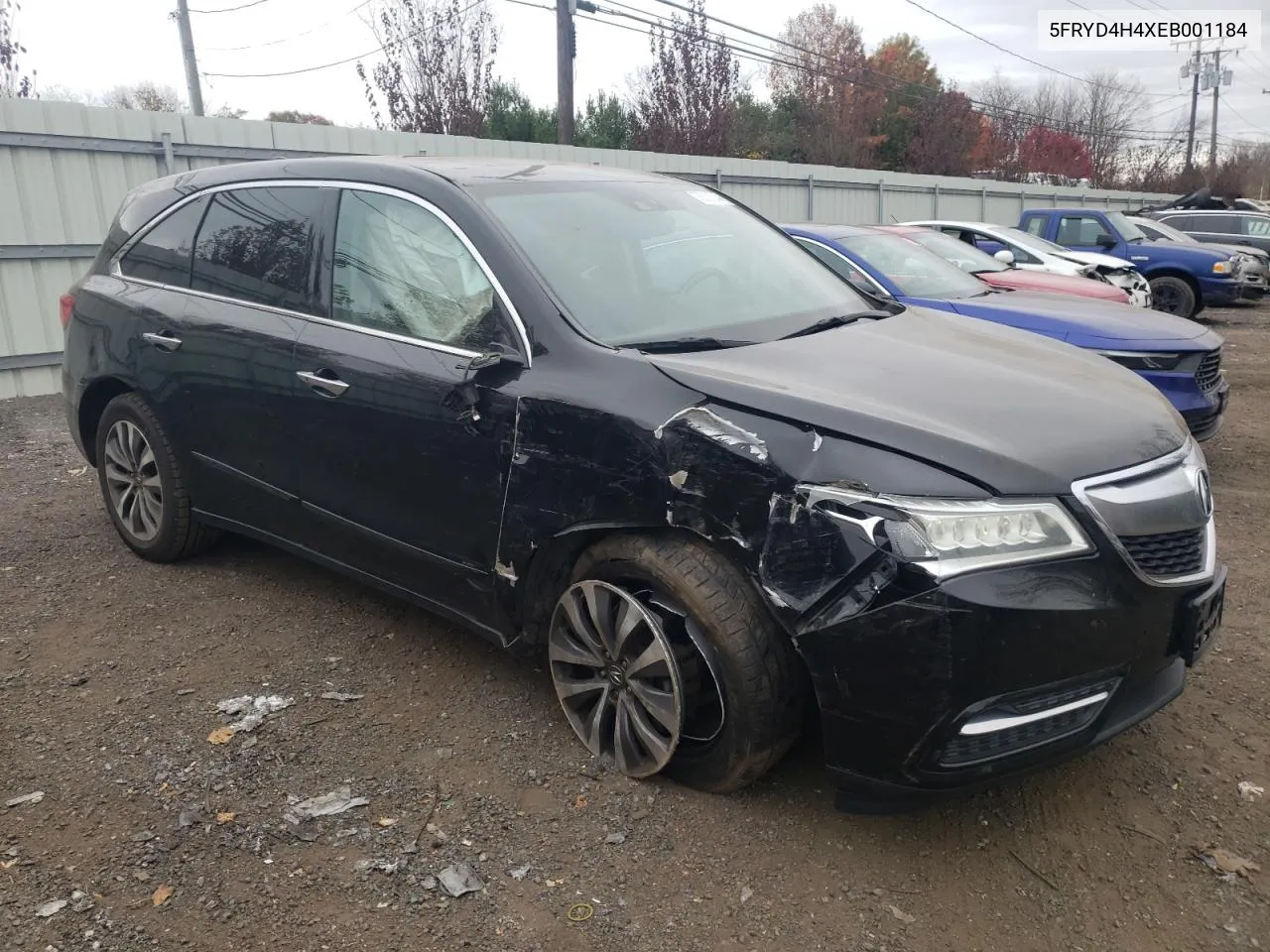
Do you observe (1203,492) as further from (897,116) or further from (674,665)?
(897,116)

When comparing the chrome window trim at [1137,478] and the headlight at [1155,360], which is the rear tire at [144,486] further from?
the headlight at [1155,360]

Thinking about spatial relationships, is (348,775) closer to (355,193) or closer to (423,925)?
(423,925)

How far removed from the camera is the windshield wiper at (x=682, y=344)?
2.97m

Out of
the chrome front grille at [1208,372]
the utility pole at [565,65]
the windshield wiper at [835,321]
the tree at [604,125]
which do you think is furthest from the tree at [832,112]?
the windshield wiper at [835,321]

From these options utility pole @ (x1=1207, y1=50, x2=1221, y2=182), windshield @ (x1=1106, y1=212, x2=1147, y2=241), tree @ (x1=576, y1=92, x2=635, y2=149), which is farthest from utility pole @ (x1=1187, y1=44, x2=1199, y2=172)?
windshield @ (x1=1106, y1=212, x2=1147, y2=241)

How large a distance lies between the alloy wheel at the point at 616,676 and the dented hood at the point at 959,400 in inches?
26.2

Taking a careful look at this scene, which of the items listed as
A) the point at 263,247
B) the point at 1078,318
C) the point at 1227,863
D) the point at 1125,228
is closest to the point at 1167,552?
the point at 1227,863

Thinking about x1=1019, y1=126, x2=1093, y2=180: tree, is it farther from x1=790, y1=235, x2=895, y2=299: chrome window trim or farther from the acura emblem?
the acura emblem

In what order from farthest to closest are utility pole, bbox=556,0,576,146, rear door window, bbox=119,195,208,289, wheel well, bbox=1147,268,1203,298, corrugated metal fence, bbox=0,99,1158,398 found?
utility pole, bbox=556,0,576,146, wheel well, bbox=1147,268,1203,298, corrugated metal fence, bbox=0,99,1158,398, rear door window, bbox=119,195,208,289

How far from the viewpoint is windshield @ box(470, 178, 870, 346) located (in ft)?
10.3

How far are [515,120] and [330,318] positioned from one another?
25226 millimetres

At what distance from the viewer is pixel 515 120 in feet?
88.8

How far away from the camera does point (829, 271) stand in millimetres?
4078

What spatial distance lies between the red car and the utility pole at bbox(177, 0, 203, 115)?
19421 millimetres
